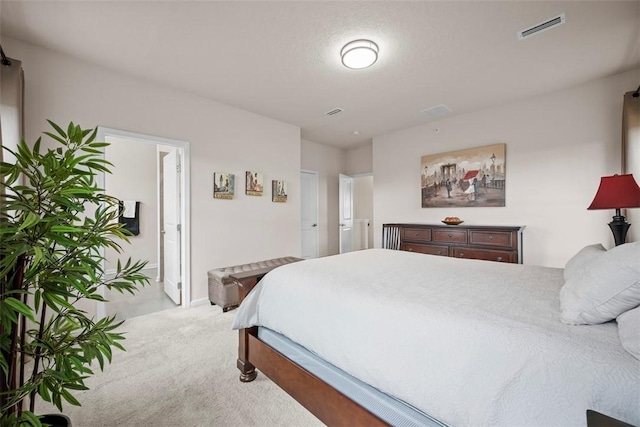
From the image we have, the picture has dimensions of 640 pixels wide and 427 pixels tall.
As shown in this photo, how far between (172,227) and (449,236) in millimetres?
3860

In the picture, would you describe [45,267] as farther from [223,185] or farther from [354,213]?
[354,213]

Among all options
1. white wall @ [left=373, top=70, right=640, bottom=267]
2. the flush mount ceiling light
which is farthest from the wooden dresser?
the flush mount ceiling light

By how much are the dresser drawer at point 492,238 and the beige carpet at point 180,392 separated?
307 cm

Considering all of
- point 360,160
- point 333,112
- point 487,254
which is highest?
point 333,112

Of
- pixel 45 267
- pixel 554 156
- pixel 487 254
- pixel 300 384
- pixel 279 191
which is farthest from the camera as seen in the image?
pixel 279 191

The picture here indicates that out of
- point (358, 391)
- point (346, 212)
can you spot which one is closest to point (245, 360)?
point (358, 391)

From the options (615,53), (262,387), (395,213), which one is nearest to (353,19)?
(615,53)

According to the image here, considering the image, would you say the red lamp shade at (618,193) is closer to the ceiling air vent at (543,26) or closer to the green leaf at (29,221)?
the ceiling air vent at (543,26)

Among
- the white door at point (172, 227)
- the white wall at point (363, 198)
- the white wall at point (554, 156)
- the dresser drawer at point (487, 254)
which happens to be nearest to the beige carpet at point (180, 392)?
the white door at point (172, 227)

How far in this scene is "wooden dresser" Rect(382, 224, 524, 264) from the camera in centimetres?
335

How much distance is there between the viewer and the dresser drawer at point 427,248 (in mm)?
3840

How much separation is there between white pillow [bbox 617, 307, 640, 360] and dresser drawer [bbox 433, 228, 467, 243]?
295 cm

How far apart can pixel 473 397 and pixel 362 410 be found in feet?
1.64

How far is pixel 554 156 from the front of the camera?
3.38m
